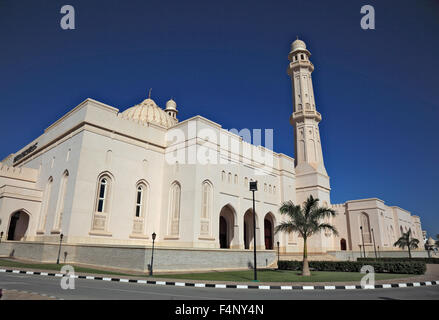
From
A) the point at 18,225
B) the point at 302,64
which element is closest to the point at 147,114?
the point at 18,225

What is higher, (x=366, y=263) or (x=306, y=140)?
(x=306, y=140)

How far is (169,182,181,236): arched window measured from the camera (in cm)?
2452

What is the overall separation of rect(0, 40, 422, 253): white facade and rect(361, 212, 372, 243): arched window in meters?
10.8

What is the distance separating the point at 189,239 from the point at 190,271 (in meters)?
5.85

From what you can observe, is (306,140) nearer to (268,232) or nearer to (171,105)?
(268,232)

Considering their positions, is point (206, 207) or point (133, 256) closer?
point (133, 256)

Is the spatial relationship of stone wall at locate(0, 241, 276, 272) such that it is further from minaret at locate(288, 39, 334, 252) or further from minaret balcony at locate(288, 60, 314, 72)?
minaret balcony at locate(288, 60, 314, 72)

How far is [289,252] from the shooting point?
3183 centimetres

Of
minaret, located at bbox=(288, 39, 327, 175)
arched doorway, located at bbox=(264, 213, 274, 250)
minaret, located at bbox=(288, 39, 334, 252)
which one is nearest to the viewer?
arched doorway, located at bbox=(264, 213, 274, 250)

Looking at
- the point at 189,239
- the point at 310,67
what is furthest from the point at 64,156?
the point at 310,67

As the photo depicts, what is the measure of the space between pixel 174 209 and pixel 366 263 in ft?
48.2

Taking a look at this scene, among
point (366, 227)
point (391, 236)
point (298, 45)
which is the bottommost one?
point (391, 236)

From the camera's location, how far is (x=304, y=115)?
3806 centimetres

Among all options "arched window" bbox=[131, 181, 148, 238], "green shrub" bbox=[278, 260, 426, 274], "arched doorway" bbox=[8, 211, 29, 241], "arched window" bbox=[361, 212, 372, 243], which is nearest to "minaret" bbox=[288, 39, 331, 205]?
"arched window" bbox=[361, 212, 372, 243]
